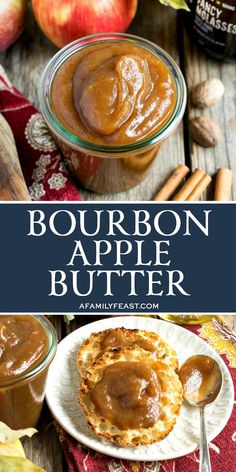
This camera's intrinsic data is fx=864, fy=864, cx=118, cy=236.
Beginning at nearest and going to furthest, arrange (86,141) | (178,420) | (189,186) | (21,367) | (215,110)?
(21,367)
(178,420)
(86,141)
(189,186)
(215,110)

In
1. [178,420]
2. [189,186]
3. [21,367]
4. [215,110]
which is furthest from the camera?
[215,110]

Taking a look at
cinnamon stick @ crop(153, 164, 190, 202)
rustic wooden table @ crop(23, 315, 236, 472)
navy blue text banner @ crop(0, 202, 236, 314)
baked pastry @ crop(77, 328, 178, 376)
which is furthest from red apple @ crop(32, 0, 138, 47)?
rustic wooden table @ crop(23, 315, 236, 472)

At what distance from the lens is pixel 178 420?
1384 millimetres

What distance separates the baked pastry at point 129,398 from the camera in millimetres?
1315

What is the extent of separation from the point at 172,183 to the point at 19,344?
54 cm

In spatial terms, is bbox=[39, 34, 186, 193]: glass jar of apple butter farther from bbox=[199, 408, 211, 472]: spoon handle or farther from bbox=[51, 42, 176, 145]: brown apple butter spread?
bbox=[199, 408, 211, 472]: spoon handle

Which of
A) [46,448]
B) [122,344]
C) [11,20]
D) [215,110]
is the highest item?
[11,20]

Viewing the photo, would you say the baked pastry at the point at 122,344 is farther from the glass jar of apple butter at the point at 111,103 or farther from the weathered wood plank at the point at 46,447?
the glass jar of apple butter at the point at 111,103

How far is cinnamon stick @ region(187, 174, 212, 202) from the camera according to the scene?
65.4 inches

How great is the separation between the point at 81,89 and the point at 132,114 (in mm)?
102

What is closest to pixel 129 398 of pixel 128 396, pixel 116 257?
pixel 128 396

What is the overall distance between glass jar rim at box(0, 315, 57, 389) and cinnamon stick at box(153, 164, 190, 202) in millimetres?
429

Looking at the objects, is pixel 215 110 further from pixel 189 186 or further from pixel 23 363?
pixel 23 363

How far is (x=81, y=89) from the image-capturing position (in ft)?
4.93
